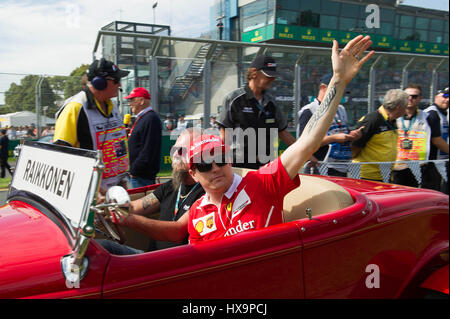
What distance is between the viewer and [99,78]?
3232 millimetres

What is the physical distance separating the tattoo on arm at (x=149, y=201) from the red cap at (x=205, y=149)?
0.77 meters

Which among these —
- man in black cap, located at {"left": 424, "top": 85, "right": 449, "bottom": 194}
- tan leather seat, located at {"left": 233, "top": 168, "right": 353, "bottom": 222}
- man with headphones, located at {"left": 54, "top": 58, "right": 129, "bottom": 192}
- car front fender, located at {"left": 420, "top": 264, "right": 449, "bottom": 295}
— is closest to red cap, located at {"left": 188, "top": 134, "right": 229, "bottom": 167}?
tan leather seat, located at {"left": 233, "top": 168, "right": 353, "bottom": 222}

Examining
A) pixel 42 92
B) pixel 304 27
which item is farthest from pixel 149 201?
pixel 304 27

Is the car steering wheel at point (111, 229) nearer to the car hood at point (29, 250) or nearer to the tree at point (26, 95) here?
the car hood at point (29, 250)

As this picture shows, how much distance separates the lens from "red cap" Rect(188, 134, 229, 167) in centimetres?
209

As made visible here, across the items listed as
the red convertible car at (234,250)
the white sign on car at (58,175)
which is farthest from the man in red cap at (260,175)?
the white sign on car at (58,175)

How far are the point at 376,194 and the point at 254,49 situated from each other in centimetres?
890

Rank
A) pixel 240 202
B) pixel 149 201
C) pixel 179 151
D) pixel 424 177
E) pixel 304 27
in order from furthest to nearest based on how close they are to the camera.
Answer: pixel 304 27, pixel 424 177, pixel 149 201, pixel 179 151, pixel 240 202

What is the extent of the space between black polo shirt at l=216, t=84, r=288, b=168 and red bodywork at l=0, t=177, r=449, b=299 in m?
1.48

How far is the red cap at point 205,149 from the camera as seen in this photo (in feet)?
6.85

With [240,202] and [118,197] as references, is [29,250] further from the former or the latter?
[240,202]

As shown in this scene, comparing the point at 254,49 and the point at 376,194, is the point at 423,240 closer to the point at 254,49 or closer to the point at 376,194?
the point at 376,194

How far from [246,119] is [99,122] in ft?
4.15
